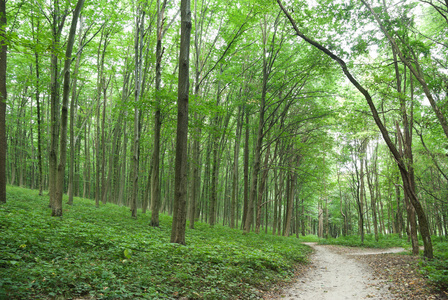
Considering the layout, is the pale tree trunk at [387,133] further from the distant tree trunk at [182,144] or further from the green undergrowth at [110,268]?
the green undergrowth at [110,268]

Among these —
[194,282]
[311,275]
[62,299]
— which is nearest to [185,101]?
[194,282]

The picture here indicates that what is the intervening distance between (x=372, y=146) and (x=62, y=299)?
995 inches

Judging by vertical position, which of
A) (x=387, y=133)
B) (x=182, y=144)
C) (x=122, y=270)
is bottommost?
(x=122, y=270)

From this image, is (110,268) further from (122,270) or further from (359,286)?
(359,286)

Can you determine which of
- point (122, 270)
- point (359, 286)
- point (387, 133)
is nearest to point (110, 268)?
point (122, 270)

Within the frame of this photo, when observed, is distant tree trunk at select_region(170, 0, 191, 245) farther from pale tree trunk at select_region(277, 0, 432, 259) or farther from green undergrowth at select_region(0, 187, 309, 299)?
pale tree trunk at select_region(277, 0, 432, 259)

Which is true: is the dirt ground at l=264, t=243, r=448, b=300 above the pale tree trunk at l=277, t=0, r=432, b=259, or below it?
below

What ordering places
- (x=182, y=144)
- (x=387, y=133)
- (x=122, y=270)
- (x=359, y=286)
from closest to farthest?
(x=122, y=270) < (x=359, y=286) < (x=182, y=144) < (x=387, y=133)

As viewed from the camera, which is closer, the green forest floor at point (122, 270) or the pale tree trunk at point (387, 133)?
the green forest floor at point (122, 270)

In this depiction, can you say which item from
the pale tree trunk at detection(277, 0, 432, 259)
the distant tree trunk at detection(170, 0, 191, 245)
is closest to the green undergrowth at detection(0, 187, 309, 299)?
the distant tree trunk at detection(170, 0, 191, 245)

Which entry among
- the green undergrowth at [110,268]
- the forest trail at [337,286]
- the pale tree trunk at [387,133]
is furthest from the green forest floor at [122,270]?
the pale tree trunk at [387,133]

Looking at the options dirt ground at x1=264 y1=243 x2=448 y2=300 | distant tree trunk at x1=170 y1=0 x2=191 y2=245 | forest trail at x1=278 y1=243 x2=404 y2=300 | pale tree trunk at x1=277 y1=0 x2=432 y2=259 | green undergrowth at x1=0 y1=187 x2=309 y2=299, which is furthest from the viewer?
pale tree trunk at x1=277 y1=0 x2=432 y2=259

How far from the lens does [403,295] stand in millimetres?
5406

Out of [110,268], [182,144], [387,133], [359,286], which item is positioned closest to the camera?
[110,268]
